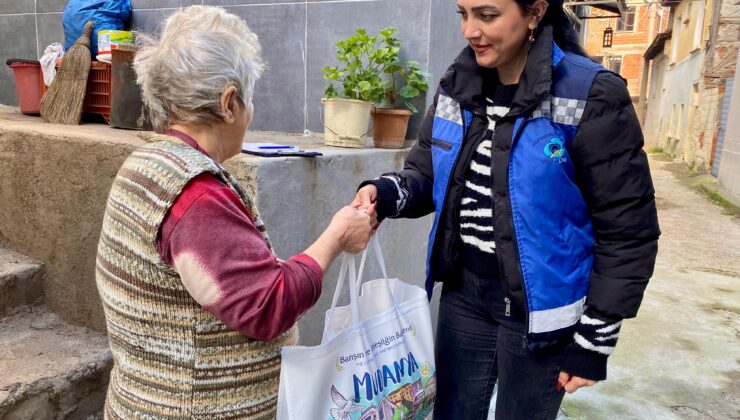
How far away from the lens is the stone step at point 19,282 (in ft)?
8.71

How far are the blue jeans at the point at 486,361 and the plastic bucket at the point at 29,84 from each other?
10.5 feet

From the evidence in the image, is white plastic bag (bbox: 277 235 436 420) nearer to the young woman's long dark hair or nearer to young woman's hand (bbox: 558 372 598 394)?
young woman's hand (bbox: 558 372 598 394)

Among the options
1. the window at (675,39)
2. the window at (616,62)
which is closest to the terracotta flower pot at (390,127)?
the window at (675,39)

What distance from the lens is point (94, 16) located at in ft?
12.0

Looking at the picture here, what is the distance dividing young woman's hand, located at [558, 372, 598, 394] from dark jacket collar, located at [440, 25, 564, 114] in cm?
74

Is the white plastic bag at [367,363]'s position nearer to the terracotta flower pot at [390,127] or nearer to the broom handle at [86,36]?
the terracotta flower pot at [390,127]

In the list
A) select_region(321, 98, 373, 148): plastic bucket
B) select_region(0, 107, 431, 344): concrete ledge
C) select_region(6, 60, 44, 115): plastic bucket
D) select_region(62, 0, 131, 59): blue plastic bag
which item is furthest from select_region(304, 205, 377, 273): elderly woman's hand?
select_region(6, 60, 44, 115): plastic bucket

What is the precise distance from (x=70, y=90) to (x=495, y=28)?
273 cm

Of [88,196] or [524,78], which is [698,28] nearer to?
[524,78]

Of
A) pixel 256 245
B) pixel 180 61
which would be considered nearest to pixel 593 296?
pixel 256 245

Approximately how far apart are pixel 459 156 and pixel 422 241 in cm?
165

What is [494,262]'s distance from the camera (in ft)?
5.31

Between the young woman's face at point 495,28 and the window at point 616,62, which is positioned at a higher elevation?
the window at point 616,62

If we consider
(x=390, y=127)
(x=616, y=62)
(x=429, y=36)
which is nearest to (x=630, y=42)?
(x=616, y=62)
